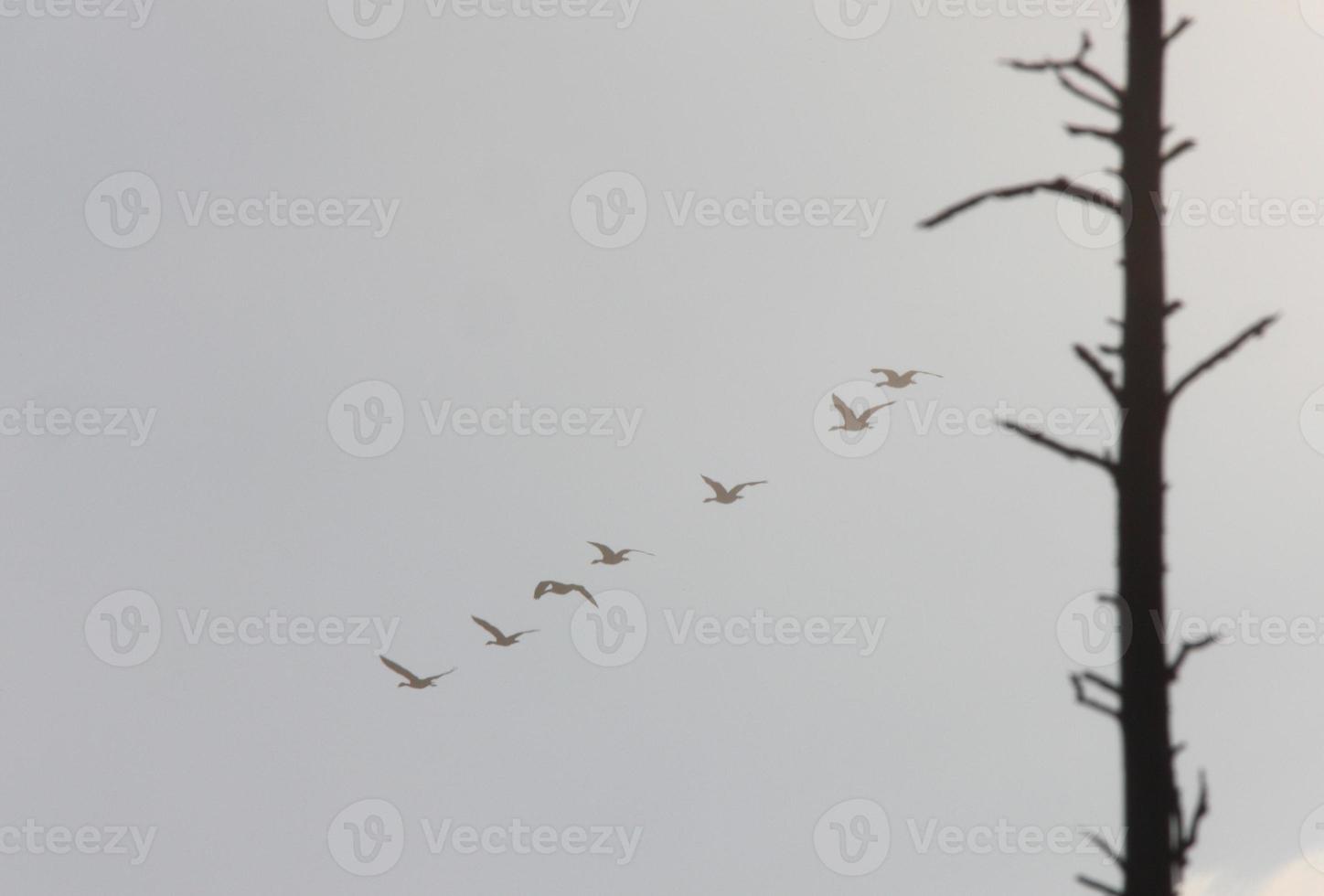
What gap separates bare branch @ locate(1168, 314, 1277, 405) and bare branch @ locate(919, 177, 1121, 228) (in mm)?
349

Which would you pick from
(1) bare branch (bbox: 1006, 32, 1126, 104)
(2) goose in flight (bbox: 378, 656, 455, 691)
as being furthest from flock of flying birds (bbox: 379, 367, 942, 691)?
(1) bare branch (bbox: 1006, 32, 1126, 104)

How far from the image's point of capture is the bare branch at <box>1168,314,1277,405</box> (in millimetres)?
2752

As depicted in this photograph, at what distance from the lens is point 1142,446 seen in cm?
276

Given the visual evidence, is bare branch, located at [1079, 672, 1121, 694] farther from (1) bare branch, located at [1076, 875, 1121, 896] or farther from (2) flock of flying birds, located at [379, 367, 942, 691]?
(2) flock of flying birds, located at [379, 367, 942, 691]

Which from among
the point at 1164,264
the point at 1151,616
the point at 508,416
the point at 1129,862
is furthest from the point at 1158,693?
the point at 508,416

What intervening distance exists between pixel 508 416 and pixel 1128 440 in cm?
1382

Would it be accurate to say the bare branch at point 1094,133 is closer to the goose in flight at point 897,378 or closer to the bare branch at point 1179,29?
the bare branch at point 1179,29

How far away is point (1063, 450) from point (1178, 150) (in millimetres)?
655

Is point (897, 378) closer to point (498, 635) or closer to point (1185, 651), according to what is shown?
point (498, 635)

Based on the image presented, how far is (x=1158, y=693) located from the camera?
2707mm

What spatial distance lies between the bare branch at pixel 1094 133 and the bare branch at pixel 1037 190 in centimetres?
11

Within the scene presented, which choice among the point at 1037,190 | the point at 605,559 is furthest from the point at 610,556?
the point at 1037,190

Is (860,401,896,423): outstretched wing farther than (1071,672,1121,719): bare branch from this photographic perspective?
Yes

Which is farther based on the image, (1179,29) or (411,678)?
(411,678)
